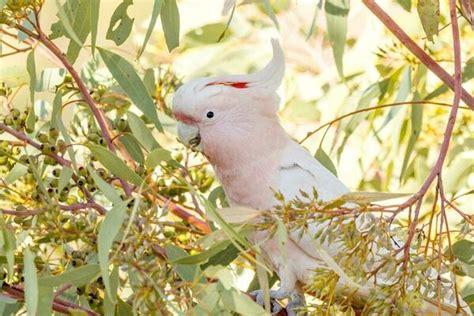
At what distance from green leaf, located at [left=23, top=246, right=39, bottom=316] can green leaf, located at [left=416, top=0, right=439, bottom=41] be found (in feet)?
2.12

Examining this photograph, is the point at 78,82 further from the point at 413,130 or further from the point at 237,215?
the point at 413,130

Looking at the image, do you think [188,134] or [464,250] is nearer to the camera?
[464,250]


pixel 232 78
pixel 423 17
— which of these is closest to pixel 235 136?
pixel 232 78

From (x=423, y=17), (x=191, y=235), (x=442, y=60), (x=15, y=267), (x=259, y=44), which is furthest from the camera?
(x=259, y=44)

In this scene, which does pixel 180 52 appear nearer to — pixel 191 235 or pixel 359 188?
pixel 359 188

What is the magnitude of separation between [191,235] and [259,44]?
31.5 inches

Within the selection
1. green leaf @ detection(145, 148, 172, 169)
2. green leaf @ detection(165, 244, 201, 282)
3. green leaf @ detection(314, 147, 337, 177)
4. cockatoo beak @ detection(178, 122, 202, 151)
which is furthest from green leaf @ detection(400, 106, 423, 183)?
green leaf @ detection(145, 148, 172, 169)

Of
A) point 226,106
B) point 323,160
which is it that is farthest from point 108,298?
point 323,160

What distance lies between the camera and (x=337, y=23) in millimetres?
1815

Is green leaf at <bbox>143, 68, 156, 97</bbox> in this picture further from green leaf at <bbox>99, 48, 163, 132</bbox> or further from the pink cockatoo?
green leaf at <bbox>99, 48, 163, 132</bbox>

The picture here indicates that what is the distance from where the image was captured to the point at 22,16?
1431mm

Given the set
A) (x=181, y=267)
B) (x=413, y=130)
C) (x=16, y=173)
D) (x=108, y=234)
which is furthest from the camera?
(x=413, y=130)

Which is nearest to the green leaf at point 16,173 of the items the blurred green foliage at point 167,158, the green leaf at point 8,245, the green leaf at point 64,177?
the blurred green foliage at point 167,158

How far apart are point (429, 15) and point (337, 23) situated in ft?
0.95
